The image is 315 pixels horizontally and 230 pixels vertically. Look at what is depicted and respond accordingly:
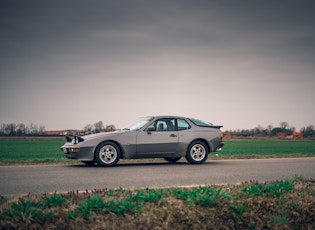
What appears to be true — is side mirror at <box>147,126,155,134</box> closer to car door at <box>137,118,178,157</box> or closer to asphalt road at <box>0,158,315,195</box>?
car door at <box>137,118,178,157</box>

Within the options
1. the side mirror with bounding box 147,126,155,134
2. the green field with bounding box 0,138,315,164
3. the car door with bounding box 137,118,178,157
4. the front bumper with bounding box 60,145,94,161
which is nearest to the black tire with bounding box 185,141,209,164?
the car door with bounding box 137,118,178,157

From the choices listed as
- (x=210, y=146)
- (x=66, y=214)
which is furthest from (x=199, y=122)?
(x=66, y=214)

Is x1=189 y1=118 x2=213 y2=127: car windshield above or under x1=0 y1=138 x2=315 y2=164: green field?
above

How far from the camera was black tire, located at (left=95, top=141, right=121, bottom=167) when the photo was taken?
12.2 m

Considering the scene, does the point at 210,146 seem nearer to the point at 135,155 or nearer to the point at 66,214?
the point at 135,155

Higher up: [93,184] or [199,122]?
[199,122]

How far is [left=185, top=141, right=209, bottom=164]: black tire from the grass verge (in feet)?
22.5

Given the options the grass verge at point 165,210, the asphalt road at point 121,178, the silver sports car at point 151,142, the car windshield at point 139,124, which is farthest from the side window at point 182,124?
the grass verge at point 165,210

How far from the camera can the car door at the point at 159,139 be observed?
12930mm

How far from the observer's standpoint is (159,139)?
13188 mm

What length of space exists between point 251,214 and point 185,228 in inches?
41.0

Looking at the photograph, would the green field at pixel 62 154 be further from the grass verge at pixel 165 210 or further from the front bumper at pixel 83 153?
the grass verge at pixel 165 210

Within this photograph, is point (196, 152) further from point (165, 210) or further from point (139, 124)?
point (165, 210)

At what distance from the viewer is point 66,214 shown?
5.20 metres
